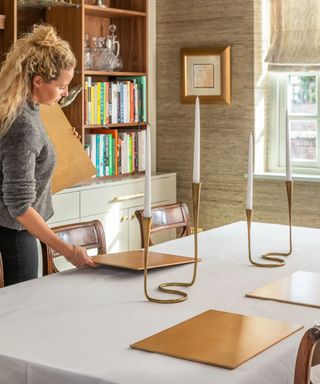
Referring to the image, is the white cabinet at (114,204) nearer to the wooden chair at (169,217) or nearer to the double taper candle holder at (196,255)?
the wooden chair at (169,217)

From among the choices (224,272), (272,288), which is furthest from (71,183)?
(272,288)

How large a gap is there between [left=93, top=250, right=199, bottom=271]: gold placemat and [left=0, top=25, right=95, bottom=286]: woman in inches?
2.9

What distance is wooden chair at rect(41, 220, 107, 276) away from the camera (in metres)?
2.85

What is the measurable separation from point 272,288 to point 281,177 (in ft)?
8.79

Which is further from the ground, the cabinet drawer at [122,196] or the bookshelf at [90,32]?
the bookshelf at [90,32]

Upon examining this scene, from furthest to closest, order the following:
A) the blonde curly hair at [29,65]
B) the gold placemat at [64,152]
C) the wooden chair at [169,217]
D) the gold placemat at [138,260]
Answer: the gold placemat at [64,152], the wooden chair at [169,217], the blonde curly hair at [29,65], the gold placemat at [138,260]

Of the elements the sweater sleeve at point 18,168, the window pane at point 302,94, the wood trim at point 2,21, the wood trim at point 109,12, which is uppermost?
the wood trim at point 109,12

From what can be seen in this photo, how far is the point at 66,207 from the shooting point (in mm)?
4469

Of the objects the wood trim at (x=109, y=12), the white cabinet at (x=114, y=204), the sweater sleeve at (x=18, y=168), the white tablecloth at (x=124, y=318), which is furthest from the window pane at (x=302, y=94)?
the sweater sleeve at (x=18, y=168)

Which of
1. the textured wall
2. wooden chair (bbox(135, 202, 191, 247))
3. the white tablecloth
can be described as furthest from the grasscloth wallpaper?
the white tablecloth

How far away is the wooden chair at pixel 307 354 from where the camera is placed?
1.55 metres

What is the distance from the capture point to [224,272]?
2674 millimetres

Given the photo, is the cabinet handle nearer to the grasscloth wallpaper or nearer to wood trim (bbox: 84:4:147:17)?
the grasscloth wallpaper

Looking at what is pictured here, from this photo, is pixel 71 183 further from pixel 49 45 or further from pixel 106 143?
pixel 49 45
